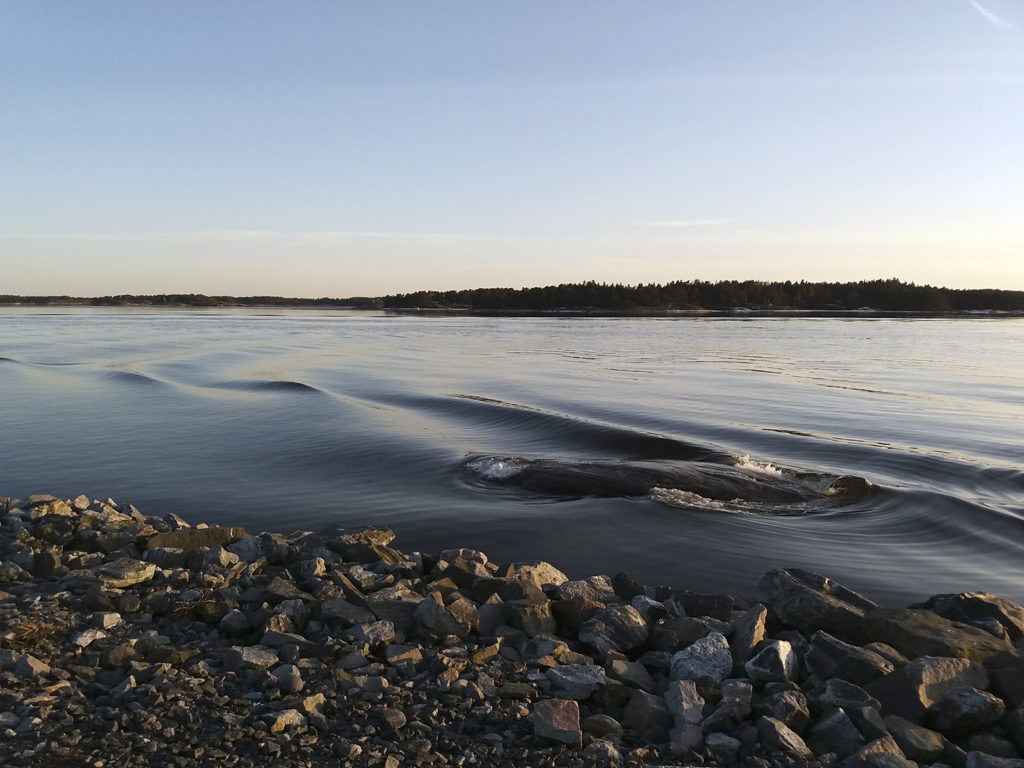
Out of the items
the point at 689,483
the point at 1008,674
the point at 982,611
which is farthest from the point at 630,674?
the point at 689,483

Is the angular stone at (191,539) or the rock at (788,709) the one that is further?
the angular stone at (191,539)

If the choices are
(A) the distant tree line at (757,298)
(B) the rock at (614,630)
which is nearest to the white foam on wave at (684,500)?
(B) the rock at (614,630)

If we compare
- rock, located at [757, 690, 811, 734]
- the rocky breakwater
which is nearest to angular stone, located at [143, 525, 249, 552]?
the rocky breakwater

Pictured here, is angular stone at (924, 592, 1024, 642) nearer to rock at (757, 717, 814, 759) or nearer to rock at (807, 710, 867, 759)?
rock at (807, 710, 867, 759)

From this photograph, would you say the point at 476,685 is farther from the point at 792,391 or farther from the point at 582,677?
the point at 792,391

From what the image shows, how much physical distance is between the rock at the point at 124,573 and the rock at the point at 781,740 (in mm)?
5187

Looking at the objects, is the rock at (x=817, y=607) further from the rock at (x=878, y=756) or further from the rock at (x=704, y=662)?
the rock at (x=878, y=756)

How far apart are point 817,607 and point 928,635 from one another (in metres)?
0.79

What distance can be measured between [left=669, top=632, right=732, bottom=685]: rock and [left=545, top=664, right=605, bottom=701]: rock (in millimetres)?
587

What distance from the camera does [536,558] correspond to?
28.1 ft

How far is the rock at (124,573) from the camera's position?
6.12 metres

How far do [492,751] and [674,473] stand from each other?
888 cm

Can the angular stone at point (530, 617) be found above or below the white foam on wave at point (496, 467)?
above

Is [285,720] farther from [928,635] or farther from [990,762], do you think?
[928,635]
